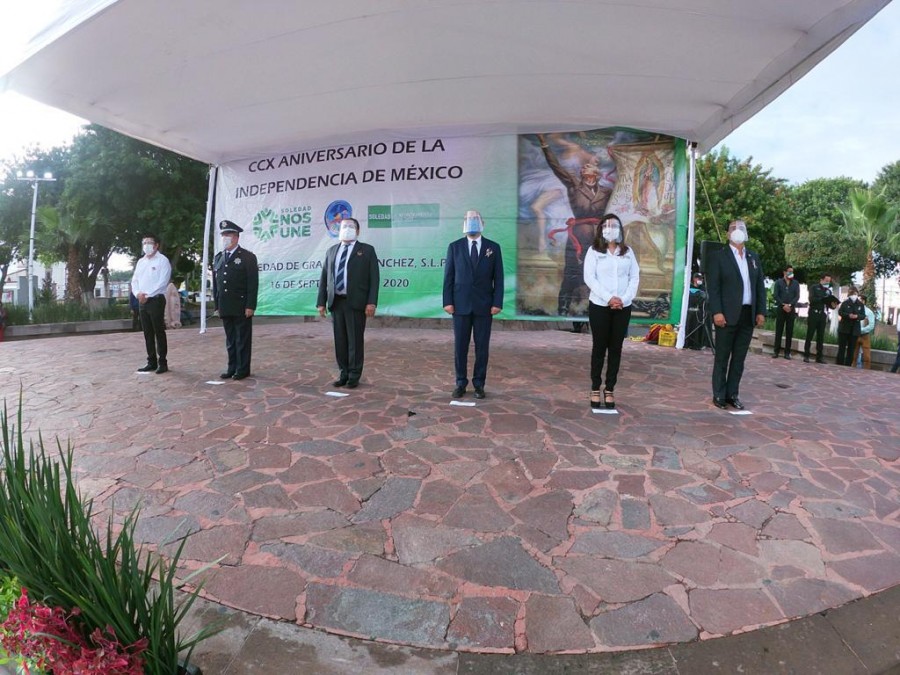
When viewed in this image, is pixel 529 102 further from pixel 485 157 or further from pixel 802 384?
pixel 802 384

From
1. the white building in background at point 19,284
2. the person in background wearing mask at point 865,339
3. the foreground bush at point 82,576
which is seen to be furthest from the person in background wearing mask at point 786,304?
the white building in background at point 19,284

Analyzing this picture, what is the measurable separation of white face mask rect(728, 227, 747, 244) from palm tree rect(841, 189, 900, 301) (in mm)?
19948

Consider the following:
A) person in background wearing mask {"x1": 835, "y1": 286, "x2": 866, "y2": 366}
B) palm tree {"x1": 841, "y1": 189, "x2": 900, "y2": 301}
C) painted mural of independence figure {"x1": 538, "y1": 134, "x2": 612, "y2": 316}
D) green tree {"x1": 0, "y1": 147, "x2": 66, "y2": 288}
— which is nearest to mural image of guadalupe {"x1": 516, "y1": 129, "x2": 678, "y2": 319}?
painted mural of independence figure {"x1": 538, "y1": 134, "x2": 612, "y2": 316}

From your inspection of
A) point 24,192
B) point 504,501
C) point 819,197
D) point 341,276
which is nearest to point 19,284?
point 24,192

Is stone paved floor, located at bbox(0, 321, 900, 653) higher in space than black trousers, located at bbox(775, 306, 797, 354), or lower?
lower

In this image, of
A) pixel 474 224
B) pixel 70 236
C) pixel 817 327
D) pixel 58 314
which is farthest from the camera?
pixel 70 236

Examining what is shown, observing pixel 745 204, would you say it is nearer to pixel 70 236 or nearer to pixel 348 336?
pixel 348 336

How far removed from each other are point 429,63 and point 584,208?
9.30ft

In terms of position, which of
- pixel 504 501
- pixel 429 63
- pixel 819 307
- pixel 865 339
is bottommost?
pixel 504 501

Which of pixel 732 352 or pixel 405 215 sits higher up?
pixel 405 215

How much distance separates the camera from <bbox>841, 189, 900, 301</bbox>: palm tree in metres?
20.2

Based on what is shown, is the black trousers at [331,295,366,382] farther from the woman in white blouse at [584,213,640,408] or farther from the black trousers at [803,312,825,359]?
the black trousers at [803,312,825,359]

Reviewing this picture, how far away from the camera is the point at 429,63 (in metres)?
4.82

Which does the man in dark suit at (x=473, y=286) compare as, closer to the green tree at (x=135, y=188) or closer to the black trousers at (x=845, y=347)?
the black trousers at (x=845, y=347)
